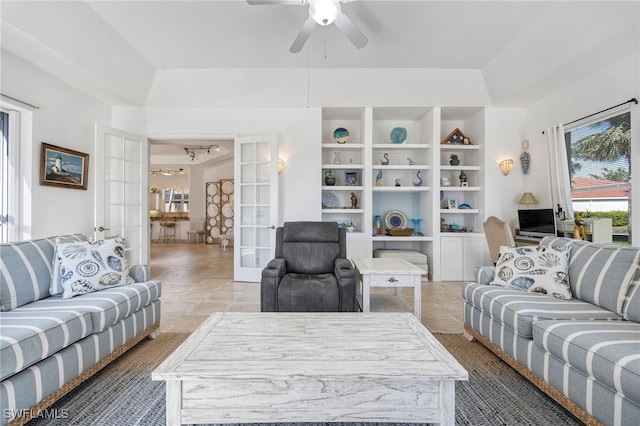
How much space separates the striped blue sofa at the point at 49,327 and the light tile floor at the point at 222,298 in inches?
24.8

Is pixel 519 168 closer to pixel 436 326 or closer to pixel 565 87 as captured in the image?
pixel 565 87

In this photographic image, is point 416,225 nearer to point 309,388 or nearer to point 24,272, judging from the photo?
point 309,388

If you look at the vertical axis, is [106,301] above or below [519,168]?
below

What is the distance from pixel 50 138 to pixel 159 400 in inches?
132

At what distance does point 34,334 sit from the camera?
148 cm

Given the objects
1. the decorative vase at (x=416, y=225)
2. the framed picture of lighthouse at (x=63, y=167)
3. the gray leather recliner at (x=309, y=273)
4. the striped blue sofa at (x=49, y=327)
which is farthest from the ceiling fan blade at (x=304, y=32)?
the decorative vase at (x=416, y=225)

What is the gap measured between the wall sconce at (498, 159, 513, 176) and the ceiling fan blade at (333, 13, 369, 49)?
3070mm

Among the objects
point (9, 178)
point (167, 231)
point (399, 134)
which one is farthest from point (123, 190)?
point (167, 231)

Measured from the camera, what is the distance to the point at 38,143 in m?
3.33

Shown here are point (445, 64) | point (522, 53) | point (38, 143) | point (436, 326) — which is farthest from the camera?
point (445, 64)

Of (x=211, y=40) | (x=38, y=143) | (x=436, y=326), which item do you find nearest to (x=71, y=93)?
(x=38, y=143)

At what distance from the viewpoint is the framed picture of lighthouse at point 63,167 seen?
3.38 m

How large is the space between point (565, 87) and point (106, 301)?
5.24 metres

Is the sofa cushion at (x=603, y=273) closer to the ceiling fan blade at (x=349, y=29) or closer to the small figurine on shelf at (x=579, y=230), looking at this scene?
the small figurine on shelf at (x=579, y=230)
